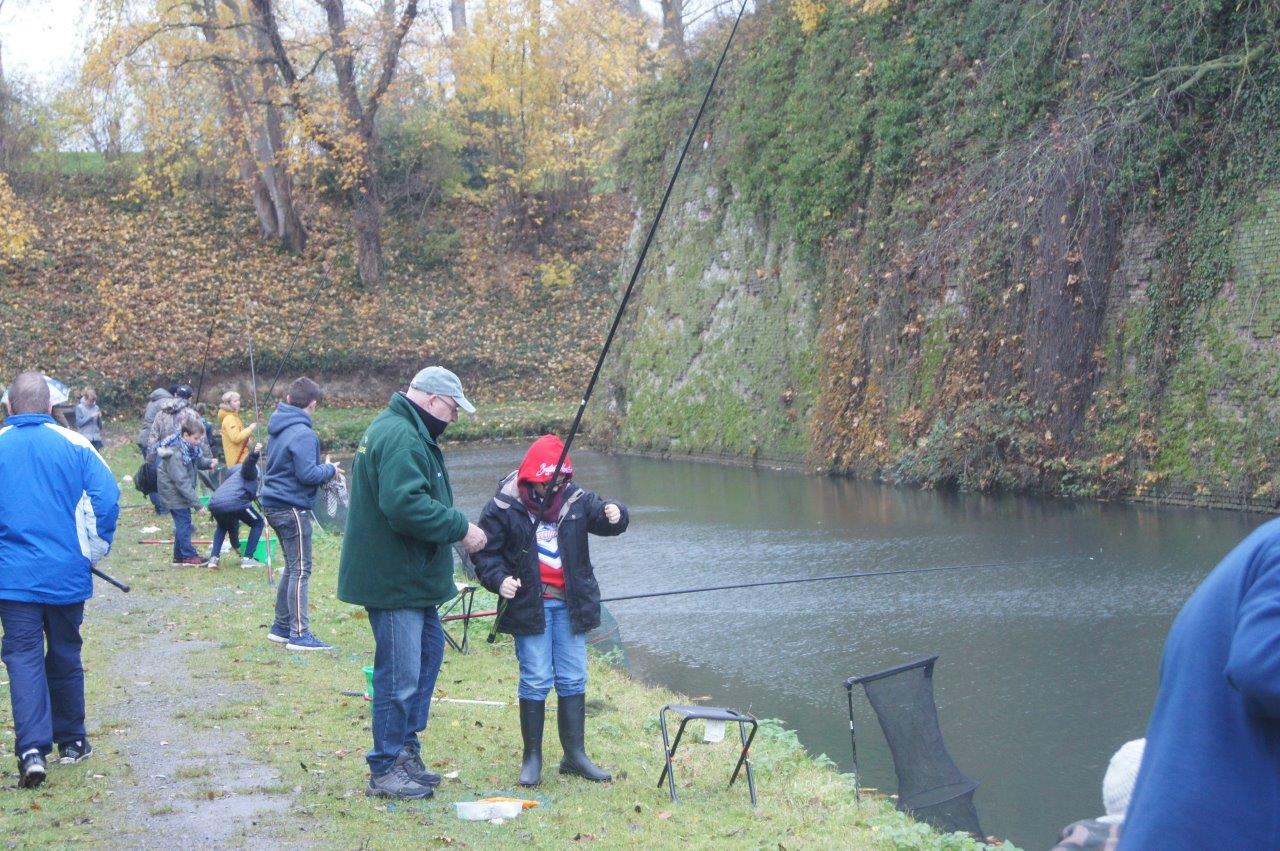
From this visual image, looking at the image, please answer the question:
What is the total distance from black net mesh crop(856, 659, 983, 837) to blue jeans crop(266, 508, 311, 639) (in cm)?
432

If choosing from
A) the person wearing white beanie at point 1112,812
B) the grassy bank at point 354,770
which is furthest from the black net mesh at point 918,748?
the person wearing white beanie at point 1112,812

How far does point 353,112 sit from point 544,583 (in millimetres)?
33009

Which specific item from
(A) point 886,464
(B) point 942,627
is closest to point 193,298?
(A) point 886,464

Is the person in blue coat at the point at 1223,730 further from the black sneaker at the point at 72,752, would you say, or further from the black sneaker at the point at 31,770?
the black sneaker at the point at 72,752

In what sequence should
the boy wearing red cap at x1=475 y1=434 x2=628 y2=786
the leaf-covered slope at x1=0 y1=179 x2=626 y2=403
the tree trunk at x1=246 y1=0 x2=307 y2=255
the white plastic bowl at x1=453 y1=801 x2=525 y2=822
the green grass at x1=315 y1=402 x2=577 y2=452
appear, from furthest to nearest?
1. the tree trunk at x1=246 y1=0 x2=307 y2=255
2. the leaf-covered slope at x1=0 y1=179 x2=626 y2=403
3. the green grass at x1=315 y1=402 x2=577 y2=452
4. the boy wearing red cap at x1=475 y1=434 x2=628 y2=786
5. the white plastic bowl at x1=453 y1=801 x2=525 y2=822

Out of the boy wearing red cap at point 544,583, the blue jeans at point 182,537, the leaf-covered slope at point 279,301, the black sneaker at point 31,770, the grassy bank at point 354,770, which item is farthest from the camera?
the leaf-covered slope at point 279,301

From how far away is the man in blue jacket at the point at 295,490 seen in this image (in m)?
8.85

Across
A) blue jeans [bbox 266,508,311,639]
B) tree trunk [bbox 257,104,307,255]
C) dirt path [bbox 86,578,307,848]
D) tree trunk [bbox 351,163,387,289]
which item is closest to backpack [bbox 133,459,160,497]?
dirt path [bbox 86,578,307,848]

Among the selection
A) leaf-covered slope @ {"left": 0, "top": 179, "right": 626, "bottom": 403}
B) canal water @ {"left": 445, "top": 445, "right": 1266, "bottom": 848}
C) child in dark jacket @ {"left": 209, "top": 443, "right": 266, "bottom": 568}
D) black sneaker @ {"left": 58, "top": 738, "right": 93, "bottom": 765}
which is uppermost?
leaf-covered slope @ {"left": 0, "top": 179, "right": 626, "bottom": 403}

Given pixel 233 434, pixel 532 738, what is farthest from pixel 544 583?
pixel 233 434

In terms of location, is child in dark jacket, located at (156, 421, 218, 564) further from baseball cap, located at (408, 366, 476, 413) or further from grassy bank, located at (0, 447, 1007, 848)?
baseball cap, located at (408, 366, 476, 413)

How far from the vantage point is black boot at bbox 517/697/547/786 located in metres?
5.96

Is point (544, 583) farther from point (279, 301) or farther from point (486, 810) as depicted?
point (279, 301)

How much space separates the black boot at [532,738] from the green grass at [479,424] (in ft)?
80.0
